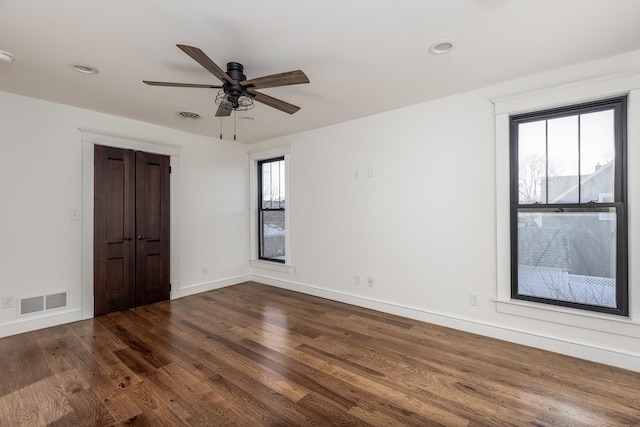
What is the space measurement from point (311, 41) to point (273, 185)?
138 inches

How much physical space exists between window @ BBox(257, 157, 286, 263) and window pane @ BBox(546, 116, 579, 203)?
384 cm

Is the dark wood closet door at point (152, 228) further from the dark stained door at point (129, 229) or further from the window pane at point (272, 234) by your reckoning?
the window pane at point (272, 234)

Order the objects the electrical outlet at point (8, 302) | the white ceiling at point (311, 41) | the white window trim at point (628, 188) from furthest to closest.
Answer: the electrical outlet at point (8, 302)
the white window trim at point (628, 188)
the white ceiling at point (311, 41)

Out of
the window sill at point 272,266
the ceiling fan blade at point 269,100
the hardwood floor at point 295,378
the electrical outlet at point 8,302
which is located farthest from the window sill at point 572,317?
the electrical outlet at point 8,302

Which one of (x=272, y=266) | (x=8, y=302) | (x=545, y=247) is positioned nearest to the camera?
(x=545, y=247)

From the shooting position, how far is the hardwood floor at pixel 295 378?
1983mm

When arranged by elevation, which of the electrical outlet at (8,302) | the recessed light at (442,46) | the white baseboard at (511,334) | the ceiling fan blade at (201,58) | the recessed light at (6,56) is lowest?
the white baseboard at (511,334)

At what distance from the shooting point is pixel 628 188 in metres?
2.53

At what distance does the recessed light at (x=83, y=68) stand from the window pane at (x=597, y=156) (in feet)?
15.1

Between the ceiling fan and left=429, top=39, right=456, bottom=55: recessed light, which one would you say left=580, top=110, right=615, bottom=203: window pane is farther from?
the ceiling fan

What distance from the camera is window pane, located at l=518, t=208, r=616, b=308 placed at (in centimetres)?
269

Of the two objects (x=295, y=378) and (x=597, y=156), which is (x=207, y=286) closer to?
(x=295, y=378)

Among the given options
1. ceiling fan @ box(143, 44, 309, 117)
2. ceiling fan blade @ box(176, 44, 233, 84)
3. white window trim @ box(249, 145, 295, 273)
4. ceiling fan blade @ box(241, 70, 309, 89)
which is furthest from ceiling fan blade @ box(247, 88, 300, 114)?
white window trim @ box(249, 145, 295, 273)

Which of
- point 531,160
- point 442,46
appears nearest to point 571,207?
point 531,160
